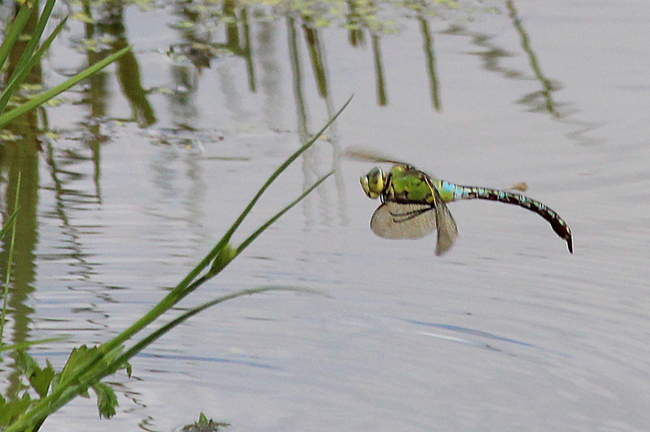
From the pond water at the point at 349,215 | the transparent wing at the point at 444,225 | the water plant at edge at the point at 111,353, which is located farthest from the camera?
the pond water at the point at 349,215

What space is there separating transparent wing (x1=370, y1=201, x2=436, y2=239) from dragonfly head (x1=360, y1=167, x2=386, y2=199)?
22mm

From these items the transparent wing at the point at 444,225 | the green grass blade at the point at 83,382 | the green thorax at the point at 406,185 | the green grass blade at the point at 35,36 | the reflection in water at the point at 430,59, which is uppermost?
the reflection in water at the point at 430,59

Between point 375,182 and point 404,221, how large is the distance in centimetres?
8

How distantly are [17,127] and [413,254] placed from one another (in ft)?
4.14

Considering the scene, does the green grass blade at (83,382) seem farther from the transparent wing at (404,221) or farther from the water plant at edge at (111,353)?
the transparent wing at (404,221)

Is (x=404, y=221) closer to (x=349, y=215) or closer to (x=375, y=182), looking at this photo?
(x=375, y=182)

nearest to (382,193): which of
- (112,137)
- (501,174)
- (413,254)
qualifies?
(413,254)

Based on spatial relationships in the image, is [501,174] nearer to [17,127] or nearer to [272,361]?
[272,361]

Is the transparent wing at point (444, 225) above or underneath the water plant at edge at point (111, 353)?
above

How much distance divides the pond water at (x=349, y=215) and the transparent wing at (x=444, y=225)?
231 mm

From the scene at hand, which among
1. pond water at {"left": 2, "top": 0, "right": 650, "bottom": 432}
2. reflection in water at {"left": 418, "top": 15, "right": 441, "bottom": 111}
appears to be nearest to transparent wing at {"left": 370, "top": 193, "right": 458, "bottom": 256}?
pond water at {"left": 2, "top": 0, "right": 650, "bottom": 432}

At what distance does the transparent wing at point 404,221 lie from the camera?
53.9 inches

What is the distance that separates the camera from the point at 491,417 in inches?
53.6

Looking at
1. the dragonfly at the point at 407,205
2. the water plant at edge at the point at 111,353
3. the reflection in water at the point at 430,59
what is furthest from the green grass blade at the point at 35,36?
the reflection in water at the point at 430,59
